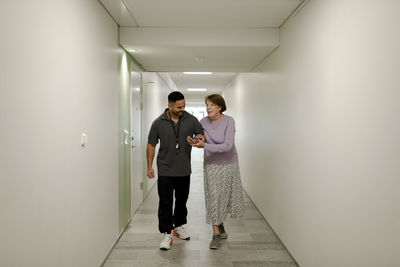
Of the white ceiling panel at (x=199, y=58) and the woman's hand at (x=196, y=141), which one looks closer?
the woman's hand at (x=196, y=141)

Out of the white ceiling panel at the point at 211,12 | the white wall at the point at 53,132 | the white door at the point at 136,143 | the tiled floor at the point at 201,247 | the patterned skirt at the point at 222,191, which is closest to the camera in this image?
the white wall at the point at 53,132

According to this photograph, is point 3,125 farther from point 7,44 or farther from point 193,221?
point 193,221

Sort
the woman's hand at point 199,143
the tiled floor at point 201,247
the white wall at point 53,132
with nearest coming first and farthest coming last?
the white wall at point 53,132 → the tiled floor at point 201,247 → the woman's hand at point 199,143

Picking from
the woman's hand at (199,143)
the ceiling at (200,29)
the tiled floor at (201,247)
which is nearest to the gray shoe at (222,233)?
the tiled floor at (201,247)

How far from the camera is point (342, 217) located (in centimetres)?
205

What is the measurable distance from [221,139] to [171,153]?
507 millimetres

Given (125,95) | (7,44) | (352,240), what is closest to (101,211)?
(125,95)

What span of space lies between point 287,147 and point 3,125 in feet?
8.37

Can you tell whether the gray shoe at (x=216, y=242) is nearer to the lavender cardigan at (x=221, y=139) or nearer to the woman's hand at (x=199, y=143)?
the lavender cardigan at (x=221, y=139)

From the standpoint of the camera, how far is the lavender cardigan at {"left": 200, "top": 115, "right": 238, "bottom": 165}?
3170mm

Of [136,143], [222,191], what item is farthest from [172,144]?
[136,143]

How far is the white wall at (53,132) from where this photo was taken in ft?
4.81

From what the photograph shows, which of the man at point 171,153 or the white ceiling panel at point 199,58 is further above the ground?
the white ceiling panel at point 199,58

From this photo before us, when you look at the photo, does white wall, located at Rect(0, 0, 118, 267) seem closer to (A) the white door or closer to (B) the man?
(B) the man
